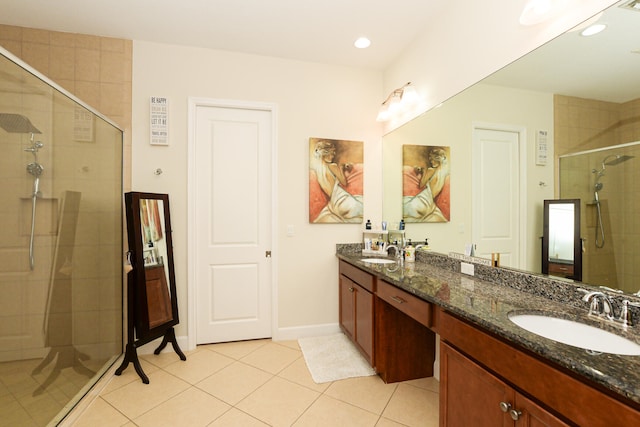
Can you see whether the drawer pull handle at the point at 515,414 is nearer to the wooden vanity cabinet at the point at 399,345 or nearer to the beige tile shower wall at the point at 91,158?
the wooden vanity cabinet at the point at 399,345

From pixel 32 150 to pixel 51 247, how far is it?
0.59 metres

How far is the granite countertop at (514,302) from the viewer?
764 millimetres

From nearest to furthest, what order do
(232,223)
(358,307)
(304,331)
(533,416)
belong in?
(533,416) → (358,307) → (232,223) → (304,331)

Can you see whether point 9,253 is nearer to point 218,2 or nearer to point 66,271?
point 66,271

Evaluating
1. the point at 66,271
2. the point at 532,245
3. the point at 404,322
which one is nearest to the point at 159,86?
the point at 66,271

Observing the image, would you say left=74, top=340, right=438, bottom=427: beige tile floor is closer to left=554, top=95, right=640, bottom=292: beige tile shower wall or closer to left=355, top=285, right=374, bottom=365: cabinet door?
left=355, top=285, right=374, bottom=365: cabinet door

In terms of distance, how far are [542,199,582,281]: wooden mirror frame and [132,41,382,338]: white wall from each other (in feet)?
5.76

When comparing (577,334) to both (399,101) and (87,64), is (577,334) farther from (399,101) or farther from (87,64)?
(87,64)

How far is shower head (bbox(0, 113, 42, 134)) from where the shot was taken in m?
1.46

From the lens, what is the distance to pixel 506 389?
40.1 inches

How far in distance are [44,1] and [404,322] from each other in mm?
3604

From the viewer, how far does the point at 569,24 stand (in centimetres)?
134

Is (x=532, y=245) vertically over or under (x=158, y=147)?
under

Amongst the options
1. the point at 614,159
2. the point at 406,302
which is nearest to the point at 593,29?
the point at 614,159
